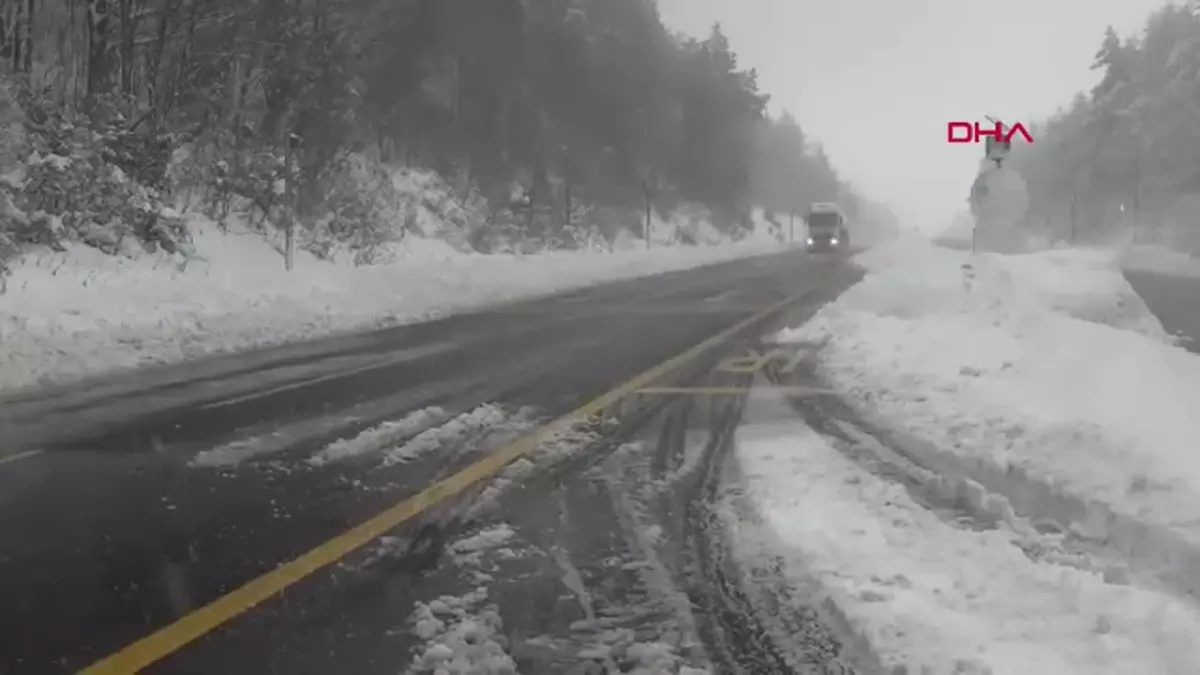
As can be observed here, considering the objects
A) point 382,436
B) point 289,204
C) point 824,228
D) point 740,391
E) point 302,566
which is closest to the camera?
point 302,566

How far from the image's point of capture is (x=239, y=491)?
593cm

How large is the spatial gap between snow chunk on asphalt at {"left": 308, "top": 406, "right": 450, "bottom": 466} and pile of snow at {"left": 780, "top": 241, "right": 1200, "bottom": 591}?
3.45m

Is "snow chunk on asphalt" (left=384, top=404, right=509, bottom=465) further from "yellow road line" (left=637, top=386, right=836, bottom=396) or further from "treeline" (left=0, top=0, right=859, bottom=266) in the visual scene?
"treeline" (left=0, top=0, right=859, bottom=266)

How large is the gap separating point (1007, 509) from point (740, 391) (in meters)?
4.29

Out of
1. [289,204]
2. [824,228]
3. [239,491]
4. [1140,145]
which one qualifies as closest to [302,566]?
[239,491]

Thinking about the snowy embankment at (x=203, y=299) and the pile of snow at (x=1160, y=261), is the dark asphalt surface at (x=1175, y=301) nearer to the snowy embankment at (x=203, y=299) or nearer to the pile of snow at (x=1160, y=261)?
the pile of snow at (x=1160, y=261)

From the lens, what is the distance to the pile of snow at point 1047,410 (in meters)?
5.35

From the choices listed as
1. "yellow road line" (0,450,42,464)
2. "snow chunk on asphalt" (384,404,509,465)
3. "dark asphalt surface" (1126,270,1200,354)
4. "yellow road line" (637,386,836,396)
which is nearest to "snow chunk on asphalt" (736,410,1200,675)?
"snow chunk on asphalt" (384,404,509,465)

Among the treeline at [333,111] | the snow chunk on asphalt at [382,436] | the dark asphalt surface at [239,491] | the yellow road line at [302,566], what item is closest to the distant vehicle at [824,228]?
the treeline at [333,111]

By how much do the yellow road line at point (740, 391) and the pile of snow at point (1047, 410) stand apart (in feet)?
1.29

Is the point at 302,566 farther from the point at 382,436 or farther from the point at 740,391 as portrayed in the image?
the point at 740,391

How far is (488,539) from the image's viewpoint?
16.6ft

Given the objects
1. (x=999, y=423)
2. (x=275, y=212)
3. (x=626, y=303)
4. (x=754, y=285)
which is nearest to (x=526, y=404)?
(x=999, y=423)

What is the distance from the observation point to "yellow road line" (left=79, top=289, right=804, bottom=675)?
3.71 m
